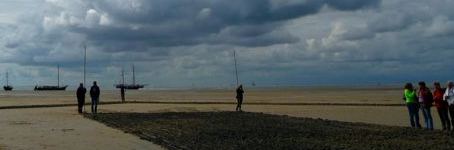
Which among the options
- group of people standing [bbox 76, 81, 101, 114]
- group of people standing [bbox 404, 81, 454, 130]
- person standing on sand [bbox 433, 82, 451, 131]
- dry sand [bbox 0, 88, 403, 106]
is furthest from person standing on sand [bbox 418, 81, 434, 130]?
dry sand [bbox 0, 88, 403, 106]

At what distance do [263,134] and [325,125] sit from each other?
3914 millimetres

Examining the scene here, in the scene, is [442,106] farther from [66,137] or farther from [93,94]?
[93,94]

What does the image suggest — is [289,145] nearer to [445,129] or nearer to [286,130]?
[286,130]

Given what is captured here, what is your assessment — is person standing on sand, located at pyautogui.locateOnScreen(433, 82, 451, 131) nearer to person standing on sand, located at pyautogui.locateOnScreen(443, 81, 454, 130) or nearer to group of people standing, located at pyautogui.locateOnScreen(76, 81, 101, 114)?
person standing on sand, located at pyautogui.locateOnScreen(443, 81, 454, 130)

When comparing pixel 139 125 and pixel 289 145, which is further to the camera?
A: pixel 139 125

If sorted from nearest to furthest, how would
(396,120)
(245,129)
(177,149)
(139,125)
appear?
(177,149)
(245,129)
(139,125)
(396,120)

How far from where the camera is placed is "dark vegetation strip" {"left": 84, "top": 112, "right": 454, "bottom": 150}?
1484cm

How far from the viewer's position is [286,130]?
1925 centimetres

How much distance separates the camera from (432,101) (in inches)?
755

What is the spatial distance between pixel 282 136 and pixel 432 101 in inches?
201

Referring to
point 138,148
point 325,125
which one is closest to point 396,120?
point 325,125

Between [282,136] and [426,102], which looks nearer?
[282,136]

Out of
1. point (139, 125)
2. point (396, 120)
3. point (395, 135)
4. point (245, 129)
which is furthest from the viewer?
point (396, 120)

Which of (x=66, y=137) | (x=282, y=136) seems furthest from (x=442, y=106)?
(x=66, y=137)
